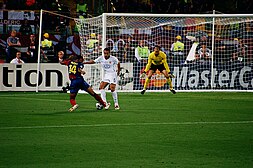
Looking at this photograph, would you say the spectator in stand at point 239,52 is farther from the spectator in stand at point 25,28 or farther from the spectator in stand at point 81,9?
the spectator in stand at point 25,28

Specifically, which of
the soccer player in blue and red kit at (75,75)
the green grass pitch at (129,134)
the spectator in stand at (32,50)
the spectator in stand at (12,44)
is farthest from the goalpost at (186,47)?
the soccer player in blue and red kit at (75,75)

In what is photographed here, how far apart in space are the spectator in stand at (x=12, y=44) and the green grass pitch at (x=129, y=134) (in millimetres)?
7252

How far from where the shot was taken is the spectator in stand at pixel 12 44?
106 ft

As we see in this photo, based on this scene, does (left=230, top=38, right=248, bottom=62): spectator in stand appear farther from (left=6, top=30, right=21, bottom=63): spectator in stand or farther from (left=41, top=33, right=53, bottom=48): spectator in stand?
(left=6, top=30, right=21, bottom=63): spectator in stand

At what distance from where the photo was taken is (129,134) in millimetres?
15508

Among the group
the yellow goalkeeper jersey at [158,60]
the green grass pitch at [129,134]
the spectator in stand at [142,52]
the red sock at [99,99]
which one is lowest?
the green grass pitch at [129,134]

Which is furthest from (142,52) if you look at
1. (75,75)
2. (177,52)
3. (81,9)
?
(75,75)

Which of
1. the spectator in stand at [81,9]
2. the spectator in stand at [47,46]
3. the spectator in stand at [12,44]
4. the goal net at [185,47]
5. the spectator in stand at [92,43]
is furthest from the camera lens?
the spectator in stand at [81,9]

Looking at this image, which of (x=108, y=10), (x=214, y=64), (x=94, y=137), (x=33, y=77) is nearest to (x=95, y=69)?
(x=33, y=77)

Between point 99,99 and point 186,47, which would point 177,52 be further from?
point 99,99

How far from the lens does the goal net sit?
3048cm

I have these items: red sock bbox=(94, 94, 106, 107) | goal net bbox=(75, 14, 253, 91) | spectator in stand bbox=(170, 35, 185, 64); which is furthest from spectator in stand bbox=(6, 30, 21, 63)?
red sock bbox=(94, 94, 106, 107)

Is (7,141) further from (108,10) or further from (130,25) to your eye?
(108,10)

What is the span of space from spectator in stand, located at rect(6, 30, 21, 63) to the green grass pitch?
23.8 feet
